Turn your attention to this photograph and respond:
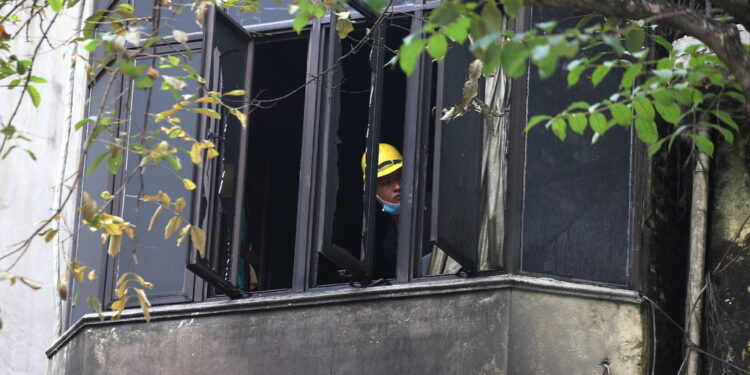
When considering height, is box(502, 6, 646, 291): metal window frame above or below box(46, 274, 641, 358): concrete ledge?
above

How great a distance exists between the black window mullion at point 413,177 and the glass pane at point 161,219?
1.55 metres

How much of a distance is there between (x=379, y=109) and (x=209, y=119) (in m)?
1.36

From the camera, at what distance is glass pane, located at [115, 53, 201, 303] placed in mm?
11875

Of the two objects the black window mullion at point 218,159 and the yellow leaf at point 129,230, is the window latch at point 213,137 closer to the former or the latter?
the black window mullion at point 218,159

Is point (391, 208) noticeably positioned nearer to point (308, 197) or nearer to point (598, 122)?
point (308, 197)

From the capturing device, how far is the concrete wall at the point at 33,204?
15.1 m

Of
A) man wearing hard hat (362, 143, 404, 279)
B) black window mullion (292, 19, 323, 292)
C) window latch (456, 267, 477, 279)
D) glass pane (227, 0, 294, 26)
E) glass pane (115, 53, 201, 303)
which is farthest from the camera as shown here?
man wearing hard hat (362, 143, 404, 279)

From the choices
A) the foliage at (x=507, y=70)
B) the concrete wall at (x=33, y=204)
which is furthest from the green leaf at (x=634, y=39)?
the concrete wall at (x=33, y=204)

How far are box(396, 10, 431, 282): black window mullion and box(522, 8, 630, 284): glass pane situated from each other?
75 centimetres

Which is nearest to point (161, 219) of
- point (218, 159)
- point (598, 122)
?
point (218, 159)

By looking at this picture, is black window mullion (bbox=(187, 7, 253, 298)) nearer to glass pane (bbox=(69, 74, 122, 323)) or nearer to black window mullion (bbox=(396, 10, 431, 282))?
glass pane (bbox=(69, 74, 122, 323))

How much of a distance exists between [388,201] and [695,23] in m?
5.36

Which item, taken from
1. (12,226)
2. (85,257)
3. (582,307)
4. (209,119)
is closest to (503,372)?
(582,307)

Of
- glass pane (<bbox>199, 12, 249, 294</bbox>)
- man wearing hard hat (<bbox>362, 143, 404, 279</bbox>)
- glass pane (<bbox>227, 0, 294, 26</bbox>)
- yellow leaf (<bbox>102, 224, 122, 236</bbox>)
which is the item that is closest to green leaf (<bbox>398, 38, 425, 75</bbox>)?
yellow leaf (<bbox>102, 224, 122, 236</bbox>)
